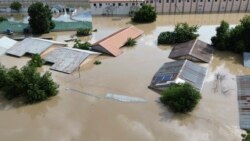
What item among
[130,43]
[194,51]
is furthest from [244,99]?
[130,43]

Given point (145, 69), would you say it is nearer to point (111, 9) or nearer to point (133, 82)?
point (133, 82)

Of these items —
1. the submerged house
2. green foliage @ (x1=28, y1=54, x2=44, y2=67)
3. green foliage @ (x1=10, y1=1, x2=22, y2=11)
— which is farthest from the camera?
green foliage @ (x1=10, y1=1, x2=22, y2=11)

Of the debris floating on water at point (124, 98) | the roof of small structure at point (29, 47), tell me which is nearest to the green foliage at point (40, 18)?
the roof of small structure at point (29, 47)

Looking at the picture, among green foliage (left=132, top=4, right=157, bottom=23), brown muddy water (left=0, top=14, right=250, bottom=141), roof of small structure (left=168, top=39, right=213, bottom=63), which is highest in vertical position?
green foliage (left=132, top=4, right=157, bottom=23)

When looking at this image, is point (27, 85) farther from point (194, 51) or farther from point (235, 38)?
point (235, 38)

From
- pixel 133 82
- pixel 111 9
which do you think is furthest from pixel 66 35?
pixel 133 82

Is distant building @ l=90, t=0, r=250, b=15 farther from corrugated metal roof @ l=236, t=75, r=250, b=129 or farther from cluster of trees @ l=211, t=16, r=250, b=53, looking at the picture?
corrugated metal roof @ l=236, t=75, r=250, b=129

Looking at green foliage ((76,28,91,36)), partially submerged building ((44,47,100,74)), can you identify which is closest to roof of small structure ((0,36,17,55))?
partially submerged building ((44,47,100,74))
